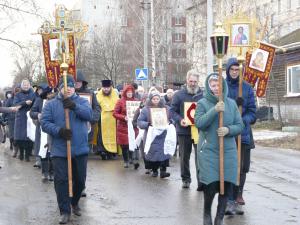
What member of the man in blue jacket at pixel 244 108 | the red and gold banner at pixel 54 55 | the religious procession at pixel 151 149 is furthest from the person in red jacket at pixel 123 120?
the man in blue jacket at pixel 244 108

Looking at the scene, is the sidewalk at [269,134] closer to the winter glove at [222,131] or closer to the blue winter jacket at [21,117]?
the blue winter jacket at [21,117]

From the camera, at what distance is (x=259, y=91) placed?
977cm

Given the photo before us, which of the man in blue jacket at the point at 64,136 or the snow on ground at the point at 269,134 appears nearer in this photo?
the man in blue jacket at the point at 64,136

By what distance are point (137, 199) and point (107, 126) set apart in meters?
5.74

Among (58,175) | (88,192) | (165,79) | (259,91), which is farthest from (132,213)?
(165,79)

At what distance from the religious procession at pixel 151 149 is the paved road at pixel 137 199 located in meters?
0.02

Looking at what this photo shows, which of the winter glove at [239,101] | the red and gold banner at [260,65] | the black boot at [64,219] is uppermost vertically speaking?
the red and gold banner at [260,65]

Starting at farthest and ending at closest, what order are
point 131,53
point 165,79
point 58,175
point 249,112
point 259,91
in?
point 131,53 < point 165,79 < point 259,91 < point 249,112 < point 58,175

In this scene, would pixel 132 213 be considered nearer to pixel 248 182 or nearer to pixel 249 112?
A: pixel 249 112

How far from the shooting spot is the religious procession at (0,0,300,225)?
23.3ft

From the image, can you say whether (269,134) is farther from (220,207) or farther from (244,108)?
(220,207)

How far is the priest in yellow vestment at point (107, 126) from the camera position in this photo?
14.7 meters

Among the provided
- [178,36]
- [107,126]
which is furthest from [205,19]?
[107,126]

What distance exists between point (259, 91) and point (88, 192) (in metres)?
3.22
